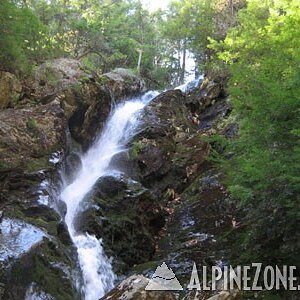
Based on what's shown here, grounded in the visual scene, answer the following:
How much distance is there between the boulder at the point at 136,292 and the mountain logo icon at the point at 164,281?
8cm

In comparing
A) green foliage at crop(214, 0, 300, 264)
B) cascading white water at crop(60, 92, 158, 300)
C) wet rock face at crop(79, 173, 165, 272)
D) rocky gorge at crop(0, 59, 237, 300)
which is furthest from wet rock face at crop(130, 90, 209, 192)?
green foliage at crop(214, 0, 300, 264)

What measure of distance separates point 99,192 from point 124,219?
1.21 metres

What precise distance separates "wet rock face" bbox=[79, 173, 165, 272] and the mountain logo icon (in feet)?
4.20

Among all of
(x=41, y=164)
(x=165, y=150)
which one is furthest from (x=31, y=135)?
(x=165, y=150)

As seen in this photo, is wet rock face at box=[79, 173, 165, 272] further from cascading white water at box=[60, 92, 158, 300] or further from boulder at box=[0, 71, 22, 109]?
boulder at box=[0, 71, 22, 109]

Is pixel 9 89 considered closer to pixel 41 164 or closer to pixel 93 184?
pixel 41 164

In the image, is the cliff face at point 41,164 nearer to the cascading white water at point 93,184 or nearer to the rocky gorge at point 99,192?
the rocky gorge at point 99,192

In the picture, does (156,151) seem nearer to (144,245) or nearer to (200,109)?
(144,245)

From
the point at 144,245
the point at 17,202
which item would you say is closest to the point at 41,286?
the point at 17,202

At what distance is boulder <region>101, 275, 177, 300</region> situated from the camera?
5336 millimetres

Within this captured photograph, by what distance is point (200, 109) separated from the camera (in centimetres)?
1866

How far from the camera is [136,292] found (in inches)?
212

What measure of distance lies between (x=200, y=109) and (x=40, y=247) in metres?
13.3

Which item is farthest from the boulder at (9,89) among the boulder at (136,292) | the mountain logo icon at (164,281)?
the boulder at (136,292)
